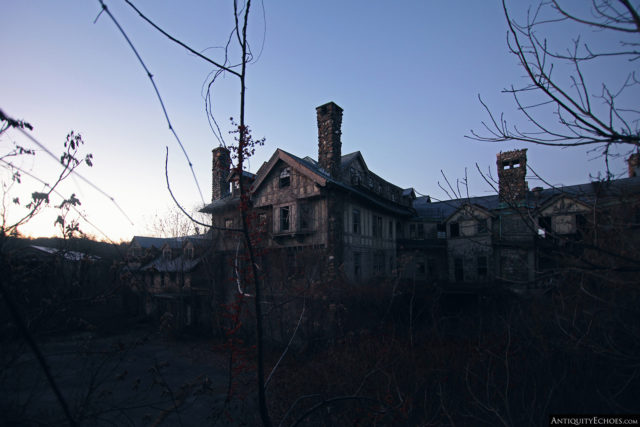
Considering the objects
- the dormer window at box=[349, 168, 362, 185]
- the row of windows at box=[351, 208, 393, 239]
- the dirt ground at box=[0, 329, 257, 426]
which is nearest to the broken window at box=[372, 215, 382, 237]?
the row of windows at box=[351, 208, 393, 239]

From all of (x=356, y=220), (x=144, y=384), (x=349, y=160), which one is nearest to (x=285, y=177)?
(x=349, y=160)

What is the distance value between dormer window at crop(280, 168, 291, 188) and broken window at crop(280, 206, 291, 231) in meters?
1.51

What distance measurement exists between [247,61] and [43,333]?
17.5 feet

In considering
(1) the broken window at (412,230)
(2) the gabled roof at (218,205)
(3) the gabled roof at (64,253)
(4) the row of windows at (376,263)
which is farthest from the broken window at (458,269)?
(3) the gabled roof at (64,253)

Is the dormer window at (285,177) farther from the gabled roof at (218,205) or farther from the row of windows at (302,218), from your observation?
the gabled roof at (218,205)

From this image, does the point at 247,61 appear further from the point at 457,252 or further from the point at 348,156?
the point at 457,252

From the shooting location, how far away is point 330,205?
17281 millimetres

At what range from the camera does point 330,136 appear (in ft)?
60.8

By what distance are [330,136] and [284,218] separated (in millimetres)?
5704

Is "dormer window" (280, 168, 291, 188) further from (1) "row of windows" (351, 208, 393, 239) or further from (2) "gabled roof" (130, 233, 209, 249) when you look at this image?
(2) "gabled roof" (130, 233, 209, 249)

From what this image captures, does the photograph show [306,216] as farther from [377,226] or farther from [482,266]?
[482,266]

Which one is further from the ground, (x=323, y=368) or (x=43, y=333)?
(x=43, y=333)

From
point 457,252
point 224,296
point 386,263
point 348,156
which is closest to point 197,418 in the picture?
point 224,296

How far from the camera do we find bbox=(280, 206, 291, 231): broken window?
1891 centimetres
